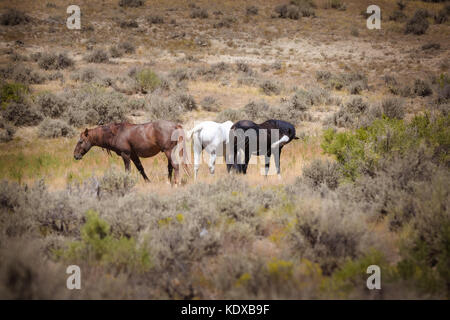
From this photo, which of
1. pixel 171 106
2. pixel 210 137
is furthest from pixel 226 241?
pixel 171 106

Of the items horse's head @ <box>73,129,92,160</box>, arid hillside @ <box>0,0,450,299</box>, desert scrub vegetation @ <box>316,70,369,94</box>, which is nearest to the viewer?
arid hillside @ <box>0,0,450,299</box>

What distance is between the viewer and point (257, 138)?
331 inches

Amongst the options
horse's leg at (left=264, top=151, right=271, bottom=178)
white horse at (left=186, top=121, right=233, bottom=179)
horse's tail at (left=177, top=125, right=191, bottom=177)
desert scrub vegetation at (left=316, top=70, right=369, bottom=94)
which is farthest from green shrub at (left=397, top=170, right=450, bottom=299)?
desert scrub vegetation at (left=316, top=70, right=369, bottom=94)

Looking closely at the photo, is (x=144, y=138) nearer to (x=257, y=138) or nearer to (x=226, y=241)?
(x=257, y=138)

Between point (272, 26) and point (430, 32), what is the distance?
1820cm

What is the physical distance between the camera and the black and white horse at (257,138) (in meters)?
8.35

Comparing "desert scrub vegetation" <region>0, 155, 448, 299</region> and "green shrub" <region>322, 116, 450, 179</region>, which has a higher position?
"green shrub" <region>322, 116, 450, 179</region>

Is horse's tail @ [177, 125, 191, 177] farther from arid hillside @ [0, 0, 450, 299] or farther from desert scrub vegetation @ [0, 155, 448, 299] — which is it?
desert scrub vegetation @ [0, 155, 448, 299]

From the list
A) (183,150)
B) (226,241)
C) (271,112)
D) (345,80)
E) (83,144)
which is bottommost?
(226,241)

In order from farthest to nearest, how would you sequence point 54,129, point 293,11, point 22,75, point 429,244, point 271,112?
1. point 293,11
2. point 22,75
3. point 271,112
4. point 54,129
5. point 429,244

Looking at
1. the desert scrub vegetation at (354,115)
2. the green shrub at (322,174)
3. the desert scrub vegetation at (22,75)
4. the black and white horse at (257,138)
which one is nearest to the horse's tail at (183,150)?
the black and white horse at (257,138)

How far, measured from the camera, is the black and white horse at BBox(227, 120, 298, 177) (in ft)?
27.4

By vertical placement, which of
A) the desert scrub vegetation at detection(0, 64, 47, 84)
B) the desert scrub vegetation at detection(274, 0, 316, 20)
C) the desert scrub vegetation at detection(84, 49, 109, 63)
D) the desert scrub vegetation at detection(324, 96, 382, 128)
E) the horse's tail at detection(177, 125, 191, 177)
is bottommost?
the horse's tail at detection(177, 125, 191, 177)

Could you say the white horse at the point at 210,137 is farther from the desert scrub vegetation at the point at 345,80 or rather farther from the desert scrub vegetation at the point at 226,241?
the desert scrub vegetation at the point at 345,80
